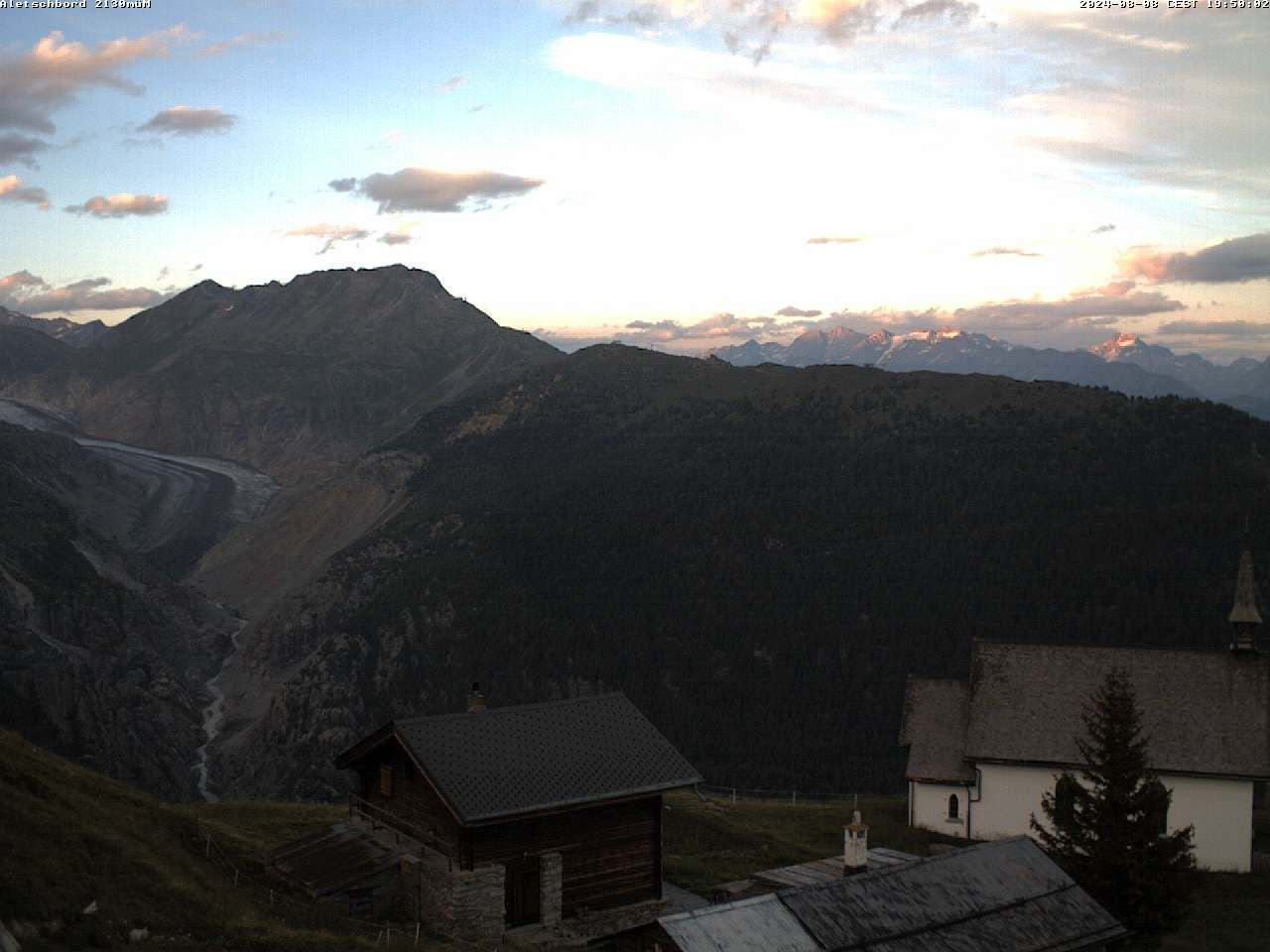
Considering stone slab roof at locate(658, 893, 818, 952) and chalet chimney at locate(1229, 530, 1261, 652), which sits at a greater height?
chalet chimney at locate(1229, 530, 1261, 652)

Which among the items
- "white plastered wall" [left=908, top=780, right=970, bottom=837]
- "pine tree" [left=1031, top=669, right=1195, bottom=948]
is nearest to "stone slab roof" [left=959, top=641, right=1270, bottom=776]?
"white plastered wall" [left=908, top=780, right=970, bottom=837]

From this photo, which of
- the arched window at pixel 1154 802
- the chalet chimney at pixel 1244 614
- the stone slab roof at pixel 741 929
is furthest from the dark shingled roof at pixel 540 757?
the chalet chimney at pixel 1244 614

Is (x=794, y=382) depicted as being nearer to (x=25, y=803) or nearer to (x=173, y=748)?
(x=173, y=748)

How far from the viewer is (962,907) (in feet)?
89.0

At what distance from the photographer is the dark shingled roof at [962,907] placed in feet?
83.4

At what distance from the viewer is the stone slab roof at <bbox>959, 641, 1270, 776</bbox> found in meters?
42.9

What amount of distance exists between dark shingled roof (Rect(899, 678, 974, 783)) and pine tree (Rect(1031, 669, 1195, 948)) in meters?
12.3

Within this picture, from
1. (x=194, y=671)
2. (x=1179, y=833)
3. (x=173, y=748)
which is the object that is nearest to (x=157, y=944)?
(x=1179, y=833)

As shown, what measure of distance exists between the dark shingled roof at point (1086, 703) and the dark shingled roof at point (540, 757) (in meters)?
15.7

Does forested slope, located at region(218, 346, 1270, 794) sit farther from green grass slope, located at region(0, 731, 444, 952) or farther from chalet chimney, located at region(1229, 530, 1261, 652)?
green grass slope, located at region(0, 731, 444, 952)

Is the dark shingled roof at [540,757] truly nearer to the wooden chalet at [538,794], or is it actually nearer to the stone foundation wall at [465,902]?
the wooden chalet at [538,794]

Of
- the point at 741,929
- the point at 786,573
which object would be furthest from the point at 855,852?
the point at 786,573

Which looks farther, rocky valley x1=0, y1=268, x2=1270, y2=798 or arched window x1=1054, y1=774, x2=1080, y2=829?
rocky valley x1=0, y1=268, x2=1270, y2=798

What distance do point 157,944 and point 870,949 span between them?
13.8 metres
